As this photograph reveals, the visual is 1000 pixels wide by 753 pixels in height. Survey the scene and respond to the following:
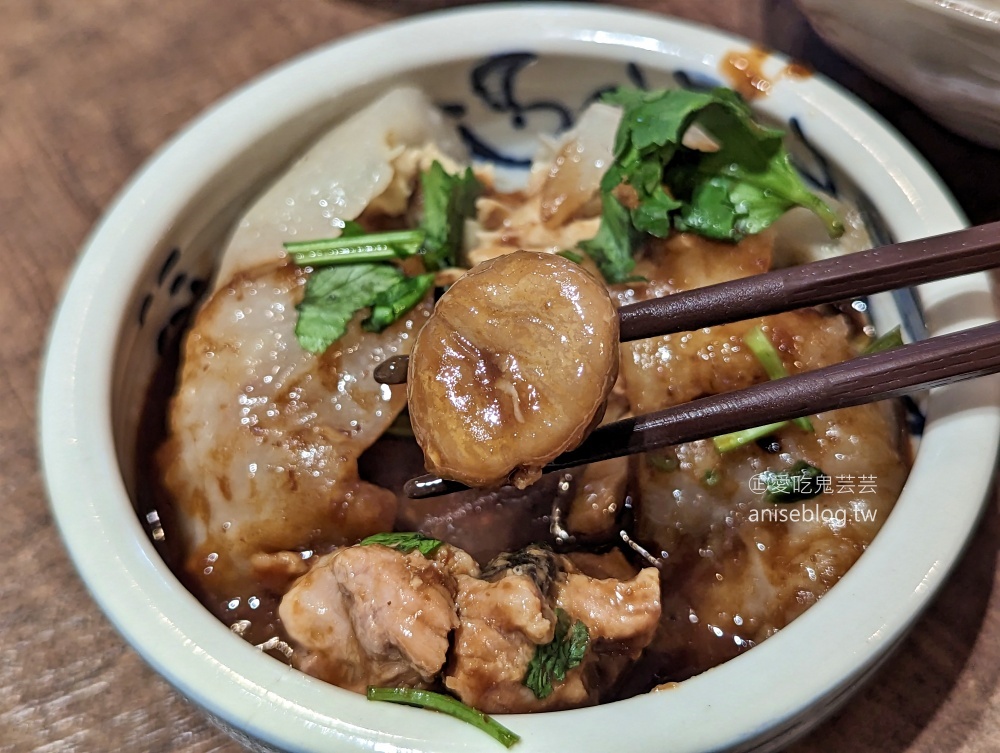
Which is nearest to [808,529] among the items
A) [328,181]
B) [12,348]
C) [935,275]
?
[935,275]

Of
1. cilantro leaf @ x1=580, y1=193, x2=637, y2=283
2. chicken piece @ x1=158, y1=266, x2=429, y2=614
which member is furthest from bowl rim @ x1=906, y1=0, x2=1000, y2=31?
chicken piece @ x1=158, y1=266, x2=429, y2=614

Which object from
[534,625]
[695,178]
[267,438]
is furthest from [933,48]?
[267,438]

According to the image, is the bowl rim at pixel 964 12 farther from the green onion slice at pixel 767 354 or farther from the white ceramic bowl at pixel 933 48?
the green onion slice at pixel 767 354

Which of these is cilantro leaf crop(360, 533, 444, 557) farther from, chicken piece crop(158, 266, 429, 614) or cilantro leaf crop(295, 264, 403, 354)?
cilantro leaf crop(295, 264, 403, 354)

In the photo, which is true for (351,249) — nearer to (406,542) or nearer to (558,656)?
(406,542)

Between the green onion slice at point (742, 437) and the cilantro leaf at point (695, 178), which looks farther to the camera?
the cilantro leaf at point (695, 178)

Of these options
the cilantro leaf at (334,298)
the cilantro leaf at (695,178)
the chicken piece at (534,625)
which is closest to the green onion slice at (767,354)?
the cilantro leaf at (695,178)
